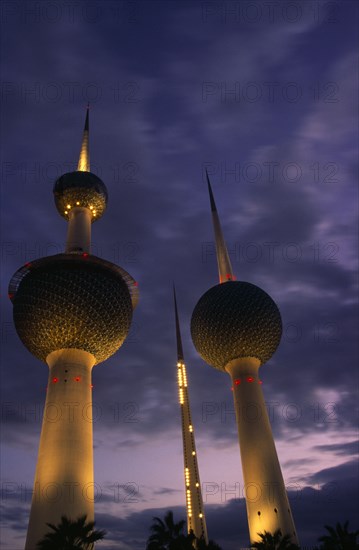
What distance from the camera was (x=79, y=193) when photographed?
69.4 m

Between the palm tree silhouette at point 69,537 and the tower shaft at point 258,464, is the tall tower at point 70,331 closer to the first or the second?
the palm tree silhouette at point 69,537

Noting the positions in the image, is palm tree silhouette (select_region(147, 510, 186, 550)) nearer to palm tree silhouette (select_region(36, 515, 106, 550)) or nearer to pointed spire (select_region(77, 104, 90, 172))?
palm tree silhouette (select_region(36, 515, 106, 550))

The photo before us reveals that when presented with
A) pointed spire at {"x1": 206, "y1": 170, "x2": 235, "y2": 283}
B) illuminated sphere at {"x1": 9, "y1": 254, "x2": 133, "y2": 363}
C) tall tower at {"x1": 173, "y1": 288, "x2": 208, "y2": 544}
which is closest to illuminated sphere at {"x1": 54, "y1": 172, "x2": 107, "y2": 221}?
illuminated sphere at {"x1": 9, "y1": 254, "x2": 133, "y2": 363}

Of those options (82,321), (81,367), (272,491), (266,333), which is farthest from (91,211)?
(272,491)

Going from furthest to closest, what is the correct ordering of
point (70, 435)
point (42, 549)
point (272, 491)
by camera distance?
1. point (272, 491)
2. point (70, 435)
3. point (42, 549)

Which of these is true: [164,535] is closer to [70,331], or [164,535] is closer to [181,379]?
[70,331]

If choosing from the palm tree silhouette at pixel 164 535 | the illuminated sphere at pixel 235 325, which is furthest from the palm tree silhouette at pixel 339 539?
the illuminated sphere at pixel 235 325

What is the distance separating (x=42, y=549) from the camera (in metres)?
29.6

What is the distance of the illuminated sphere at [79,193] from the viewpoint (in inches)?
2731

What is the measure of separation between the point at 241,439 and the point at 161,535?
2156 cm

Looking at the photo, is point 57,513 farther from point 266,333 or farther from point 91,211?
point 91,211

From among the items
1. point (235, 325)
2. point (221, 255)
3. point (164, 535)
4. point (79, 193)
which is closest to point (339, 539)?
point (164, 535)

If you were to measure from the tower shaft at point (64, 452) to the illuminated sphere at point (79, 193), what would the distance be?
85.1ft

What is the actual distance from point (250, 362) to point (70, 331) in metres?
24.0
